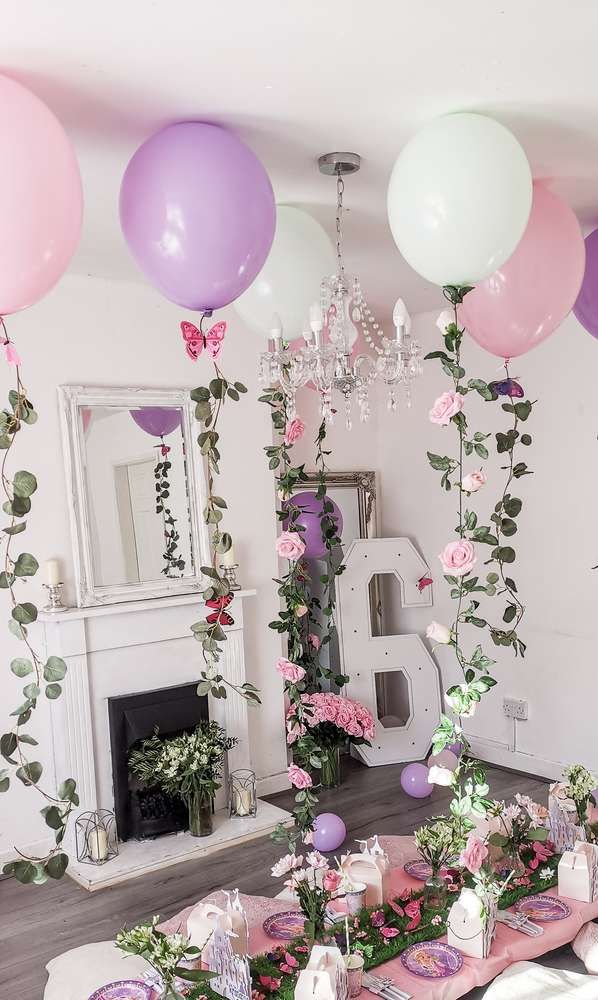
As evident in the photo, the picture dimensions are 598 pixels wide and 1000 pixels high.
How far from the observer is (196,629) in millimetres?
2152

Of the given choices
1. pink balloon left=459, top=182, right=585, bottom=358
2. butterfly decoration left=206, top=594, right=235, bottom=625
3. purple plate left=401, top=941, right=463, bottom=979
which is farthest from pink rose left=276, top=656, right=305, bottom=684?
pink balloon left=459, top=182, right=585, bottom=358

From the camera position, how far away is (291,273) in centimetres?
257

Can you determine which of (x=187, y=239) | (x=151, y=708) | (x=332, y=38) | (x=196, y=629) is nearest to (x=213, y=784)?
(x=151, y=708)

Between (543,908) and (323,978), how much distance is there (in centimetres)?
87

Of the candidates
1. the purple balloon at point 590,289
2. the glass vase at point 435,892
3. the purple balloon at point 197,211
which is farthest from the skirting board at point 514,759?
the purple balloon at point 197,211

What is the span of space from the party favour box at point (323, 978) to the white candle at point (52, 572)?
1.99m

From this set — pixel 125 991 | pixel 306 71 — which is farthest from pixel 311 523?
pixel 306 71

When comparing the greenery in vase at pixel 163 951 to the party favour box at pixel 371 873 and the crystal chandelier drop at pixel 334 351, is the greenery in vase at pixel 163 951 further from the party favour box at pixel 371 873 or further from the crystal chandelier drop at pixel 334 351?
the crystal chandelier drop at pixel 334 351

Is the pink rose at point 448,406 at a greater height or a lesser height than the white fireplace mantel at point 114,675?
greater

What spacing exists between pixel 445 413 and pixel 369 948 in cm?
143

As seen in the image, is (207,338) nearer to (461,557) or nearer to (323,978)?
(461,557)

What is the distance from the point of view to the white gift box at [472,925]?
2.29 m

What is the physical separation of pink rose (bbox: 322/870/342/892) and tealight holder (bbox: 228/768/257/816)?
64.4 inches

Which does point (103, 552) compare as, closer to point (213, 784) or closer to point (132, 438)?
point (132, 438)
